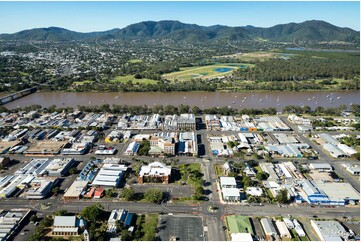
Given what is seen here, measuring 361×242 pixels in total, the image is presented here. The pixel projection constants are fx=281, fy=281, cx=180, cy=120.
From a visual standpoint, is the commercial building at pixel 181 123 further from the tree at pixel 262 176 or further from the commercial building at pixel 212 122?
the tree at pixel 262 176

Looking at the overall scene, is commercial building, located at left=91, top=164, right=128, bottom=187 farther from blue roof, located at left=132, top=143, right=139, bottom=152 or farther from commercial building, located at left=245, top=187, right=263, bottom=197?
commercial building, located at left=245, top=187, right=263, bottom=197

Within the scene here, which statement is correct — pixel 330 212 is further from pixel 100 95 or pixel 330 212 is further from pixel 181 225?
pixel 100 95

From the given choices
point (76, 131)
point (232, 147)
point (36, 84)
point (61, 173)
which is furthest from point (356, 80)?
point (36, 84)

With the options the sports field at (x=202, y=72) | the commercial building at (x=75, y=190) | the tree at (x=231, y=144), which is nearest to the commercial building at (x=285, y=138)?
the tree at (x=231, y=144)

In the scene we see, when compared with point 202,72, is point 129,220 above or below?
below

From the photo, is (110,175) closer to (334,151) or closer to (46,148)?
(46,148)

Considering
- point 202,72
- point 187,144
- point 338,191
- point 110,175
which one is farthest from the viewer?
point 202,72

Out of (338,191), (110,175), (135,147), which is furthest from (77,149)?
(338,191)
